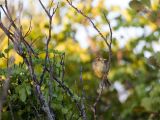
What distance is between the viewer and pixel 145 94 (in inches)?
162

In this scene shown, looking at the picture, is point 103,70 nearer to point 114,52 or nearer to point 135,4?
point 135,4

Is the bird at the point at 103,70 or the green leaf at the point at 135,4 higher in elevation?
the green leaf at the point at 135,4

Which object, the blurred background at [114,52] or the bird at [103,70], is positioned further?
the blurred background at [114,52]

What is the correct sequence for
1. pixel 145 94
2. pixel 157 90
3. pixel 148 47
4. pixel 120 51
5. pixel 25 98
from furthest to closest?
pixel 120 51
pixel 148 47
pixel 145 94
pixel 157 90
pixel 25 98

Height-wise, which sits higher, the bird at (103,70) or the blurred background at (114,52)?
the blurred background at (114,52)

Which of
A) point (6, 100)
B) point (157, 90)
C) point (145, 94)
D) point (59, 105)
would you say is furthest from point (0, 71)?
point (145, 94)

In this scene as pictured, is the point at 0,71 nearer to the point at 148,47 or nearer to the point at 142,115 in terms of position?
the point at 142,115

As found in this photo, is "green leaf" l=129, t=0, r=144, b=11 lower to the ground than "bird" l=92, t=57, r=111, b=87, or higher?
higher

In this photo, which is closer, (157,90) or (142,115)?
(157,90)

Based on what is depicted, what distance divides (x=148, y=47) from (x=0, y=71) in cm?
256

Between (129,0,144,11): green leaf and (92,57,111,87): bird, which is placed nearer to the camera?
(92,57,111,87): bird

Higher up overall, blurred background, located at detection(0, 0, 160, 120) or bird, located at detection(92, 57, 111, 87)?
blurred background, located at detection(0, 0, 160, 120)

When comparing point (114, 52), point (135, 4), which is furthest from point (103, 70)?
point (114, 52)

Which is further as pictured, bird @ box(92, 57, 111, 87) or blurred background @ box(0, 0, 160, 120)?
blurred background @ box(0, 0, 160, 120)
